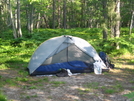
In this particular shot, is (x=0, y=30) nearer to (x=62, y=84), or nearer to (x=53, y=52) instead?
(x=53, y=52)

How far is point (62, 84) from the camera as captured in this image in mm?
5512

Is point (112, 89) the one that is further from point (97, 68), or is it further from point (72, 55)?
point (72, 55)

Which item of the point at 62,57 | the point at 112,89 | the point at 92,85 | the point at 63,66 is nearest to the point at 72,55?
the point at 62,57

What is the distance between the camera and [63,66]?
688 centimetres

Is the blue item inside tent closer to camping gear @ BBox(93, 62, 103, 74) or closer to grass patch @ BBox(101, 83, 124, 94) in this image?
camping gear @ BBox(93, 62, 103, 74)

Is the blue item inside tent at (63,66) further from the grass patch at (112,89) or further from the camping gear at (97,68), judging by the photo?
the grass patch at (112,89)

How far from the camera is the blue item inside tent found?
6.56m

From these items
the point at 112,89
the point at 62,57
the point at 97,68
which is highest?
the point at 62,57

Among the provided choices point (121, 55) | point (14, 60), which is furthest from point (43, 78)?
point (121, 55)

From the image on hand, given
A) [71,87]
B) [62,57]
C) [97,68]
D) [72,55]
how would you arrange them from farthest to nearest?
1. [72,55]
2. [62,57]
3. [97,68]
4. [71,87]

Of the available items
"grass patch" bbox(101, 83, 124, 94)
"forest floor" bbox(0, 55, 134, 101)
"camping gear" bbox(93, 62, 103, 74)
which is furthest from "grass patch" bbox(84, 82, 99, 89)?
"camping gear" bbox(93, 62, 103, 74)

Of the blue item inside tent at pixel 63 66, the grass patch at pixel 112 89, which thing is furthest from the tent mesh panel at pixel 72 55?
the grass patch at pixel 112 89

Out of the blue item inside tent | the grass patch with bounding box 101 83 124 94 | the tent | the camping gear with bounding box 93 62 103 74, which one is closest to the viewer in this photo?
the grass patch with bounding box 101 83 124 94

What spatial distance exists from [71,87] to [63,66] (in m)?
1.74
